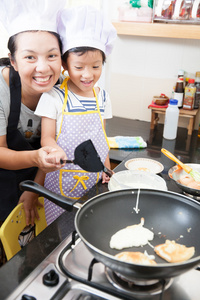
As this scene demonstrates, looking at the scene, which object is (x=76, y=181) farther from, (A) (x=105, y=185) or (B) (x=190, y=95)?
(B) (x=190, y=95)

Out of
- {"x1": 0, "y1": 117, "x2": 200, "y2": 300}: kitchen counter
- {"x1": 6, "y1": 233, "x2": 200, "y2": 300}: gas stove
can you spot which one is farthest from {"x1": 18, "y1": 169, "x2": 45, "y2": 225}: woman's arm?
{"x1": 6, "y1": 233, "x2": 200, "y2": 300}: gas stove

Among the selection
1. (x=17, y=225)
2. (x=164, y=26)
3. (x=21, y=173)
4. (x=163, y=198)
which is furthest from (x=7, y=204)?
(x=164, y=26)

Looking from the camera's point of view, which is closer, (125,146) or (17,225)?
(17,225)

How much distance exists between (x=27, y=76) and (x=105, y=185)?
497mm

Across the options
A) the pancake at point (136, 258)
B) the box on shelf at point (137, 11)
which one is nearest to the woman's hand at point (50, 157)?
the pancake at point (136, 258)

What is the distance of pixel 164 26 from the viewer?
168cm

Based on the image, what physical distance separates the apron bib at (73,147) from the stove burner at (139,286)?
1.77 feet

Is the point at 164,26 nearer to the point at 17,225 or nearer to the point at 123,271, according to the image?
the point at 17,225

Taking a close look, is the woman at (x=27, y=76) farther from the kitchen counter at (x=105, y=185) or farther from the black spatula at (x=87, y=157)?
the kitchen counter at (x=105, y=185)

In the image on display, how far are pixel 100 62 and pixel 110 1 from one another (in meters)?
1.11

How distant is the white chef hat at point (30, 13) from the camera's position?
979mm

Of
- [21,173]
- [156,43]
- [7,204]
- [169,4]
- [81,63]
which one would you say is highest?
[169,4]

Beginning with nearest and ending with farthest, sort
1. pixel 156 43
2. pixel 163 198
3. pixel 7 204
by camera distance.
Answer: pixel 163 198 < pixel 7 204 < pixel 156 43

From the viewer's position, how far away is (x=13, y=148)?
1248mm
